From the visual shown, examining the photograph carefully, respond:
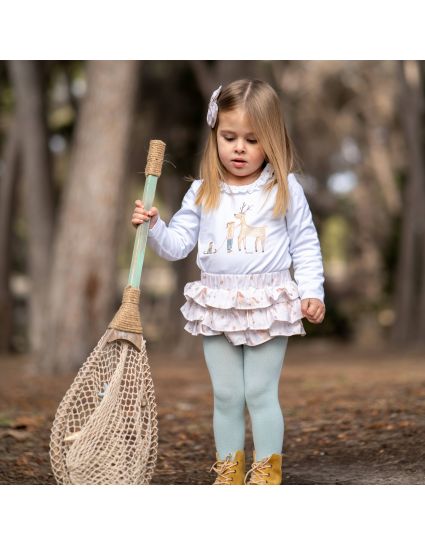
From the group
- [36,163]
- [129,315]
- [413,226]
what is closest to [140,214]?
[129,315]

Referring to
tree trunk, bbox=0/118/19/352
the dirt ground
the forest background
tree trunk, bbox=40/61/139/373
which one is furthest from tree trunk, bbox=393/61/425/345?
tree trunk, bbox=0/118/19/352

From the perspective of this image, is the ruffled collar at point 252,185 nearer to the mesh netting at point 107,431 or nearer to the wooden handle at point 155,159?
the wooden handle at point 155,159

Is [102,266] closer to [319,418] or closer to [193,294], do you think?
[319,418]

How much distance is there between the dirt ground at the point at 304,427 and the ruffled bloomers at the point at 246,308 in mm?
739

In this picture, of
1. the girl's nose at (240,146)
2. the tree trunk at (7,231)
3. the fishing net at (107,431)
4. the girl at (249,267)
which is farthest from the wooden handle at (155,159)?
the tree trunk at (7,231)

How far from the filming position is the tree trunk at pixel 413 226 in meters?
12.5

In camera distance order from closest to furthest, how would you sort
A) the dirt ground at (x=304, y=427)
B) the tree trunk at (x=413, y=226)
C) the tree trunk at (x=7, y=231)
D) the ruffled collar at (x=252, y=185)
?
the ruffled collar at (x=252, y=185), the dirt ground at (x=304, y=427), the tree trunk at (x=413, y=226), the tree trunk at (x=7, y=231)

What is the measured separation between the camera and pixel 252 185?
3.65 metres

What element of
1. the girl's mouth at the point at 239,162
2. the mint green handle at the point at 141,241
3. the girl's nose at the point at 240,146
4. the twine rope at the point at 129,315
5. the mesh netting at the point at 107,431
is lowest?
the mesh netting at the point at 107,431

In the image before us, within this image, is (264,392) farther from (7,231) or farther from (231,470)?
(7,231)

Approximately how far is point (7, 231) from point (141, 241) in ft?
34.1

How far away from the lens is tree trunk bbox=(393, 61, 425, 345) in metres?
12.5

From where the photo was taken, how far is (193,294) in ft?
11.9

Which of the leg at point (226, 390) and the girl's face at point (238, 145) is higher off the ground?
the girl's face at point (238, 145)
